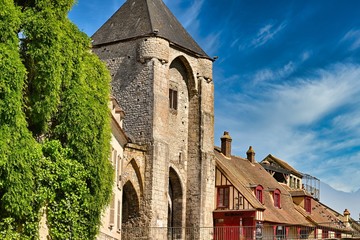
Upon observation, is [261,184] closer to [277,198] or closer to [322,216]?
[277,198]

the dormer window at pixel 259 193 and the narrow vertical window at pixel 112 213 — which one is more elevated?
the dormer window at pixel 259 193

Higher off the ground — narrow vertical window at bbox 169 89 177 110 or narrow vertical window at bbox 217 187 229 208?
narrow vertical window at bbox 169 89 177 110

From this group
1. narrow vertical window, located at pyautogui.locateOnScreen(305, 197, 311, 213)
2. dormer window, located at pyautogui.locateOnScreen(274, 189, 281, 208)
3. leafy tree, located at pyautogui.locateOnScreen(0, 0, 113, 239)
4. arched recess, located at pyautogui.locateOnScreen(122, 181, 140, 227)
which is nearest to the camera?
leafy tree, located at pyautogui.locateOnScreen(0, 0, 113, 239)

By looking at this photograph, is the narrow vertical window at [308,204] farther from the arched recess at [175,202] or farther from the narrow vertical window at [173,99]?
the narrow vertical window at [173,99]

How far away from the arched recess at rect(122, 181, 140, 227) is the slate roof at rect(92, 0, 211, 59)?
28.4 feet

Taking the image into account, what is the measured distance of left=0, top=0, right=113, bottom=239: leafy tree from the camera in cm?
2081

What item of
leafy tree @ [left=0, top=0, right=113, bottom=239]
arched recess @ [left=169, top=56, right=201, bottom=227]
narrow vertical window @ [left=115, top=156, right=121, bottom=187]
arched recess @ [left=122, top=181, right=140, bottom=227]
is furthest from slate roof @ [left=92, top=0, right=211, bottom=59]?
leafy tree @ [left=0, top=0, right=113, bottom=239]

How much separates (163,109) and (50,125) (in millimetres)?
17216

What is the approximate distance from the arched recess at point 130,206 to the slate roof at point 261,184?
7.35 m

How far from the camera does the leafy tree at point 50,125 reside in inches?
819

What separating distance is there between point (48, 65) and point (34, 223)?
4.81m

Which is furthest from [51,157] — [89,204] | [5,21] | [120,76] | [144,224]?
[120,76]

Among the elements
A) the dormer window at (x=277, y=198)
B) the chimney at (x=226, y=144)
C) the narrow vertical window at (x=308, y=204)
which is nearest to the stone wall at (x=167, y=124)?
the chimney at (x=226, y=144)

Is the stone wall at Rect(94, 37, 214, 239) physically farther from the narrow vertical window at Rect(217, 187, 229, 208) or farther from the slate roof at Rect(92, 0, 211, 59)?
the narrow vertical window at Rect(217, 187, 229, 208)
